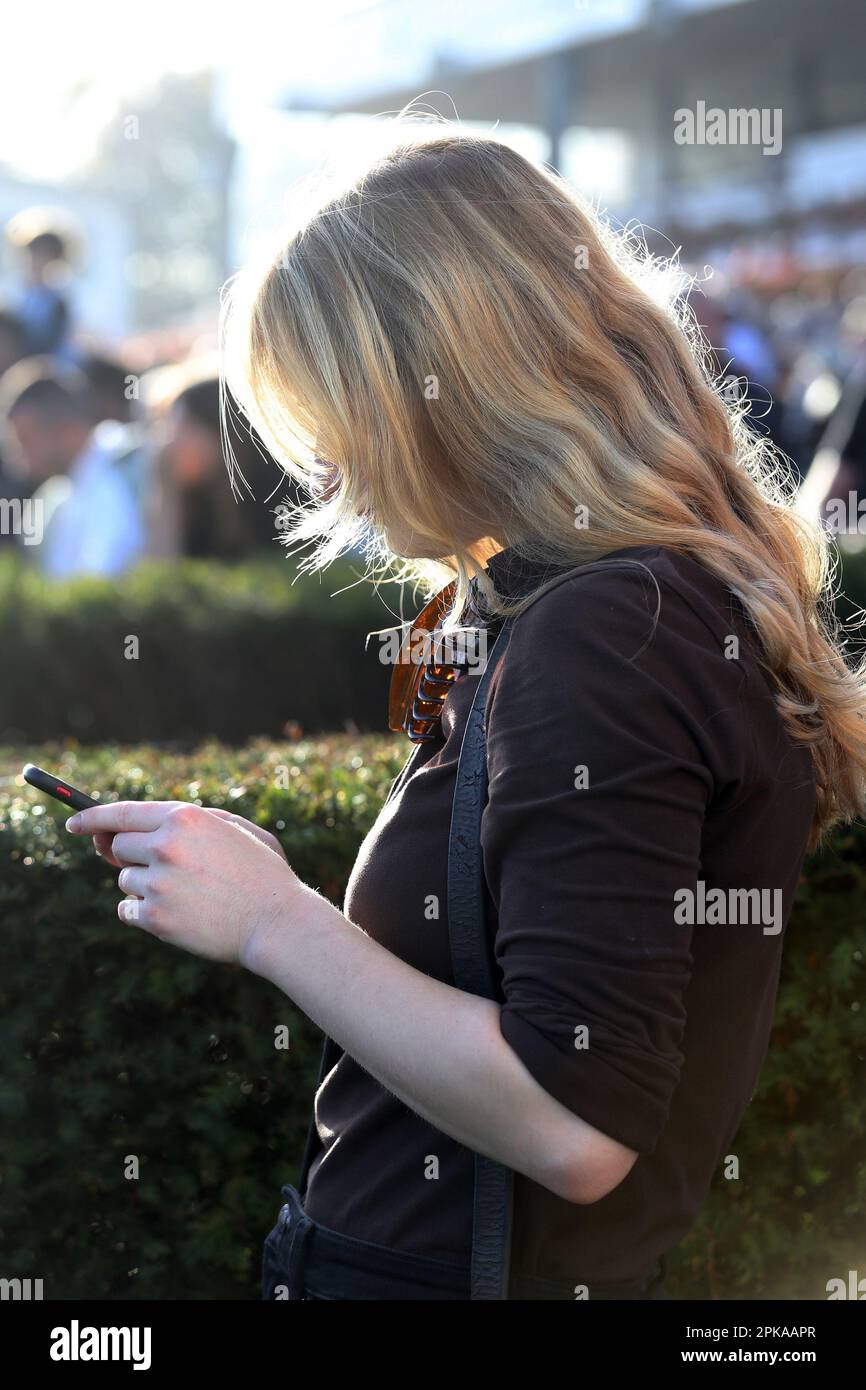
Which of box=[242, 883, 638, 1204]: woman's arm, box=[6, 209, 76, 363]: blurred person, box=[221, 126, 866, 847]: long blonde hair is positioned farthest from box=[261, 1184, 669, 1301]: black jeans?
box=[6, 209, 76, 363]: blurred person

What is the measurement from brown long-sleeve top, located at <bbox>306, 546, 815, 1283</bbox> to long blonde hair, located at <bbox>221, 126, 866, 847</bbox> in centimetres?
6

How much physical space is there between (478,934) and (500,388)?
0.53 m

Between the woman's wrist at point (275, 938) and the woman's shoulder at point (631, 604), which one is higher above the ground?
the woman's shoulder at point (631, 604)

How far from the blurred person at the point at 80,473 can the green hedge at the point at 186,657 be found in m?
0.47

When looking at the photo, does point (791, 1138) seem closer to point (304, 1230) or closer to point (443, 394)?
point (304, 1230)

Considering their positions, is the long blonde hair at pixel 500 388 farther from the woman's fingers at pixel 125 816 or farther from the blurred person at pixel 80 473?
the blurred person at pixel 80 473

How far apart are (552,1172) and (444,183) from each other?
969 millimetres

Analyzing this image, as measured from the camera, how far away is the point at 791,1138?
2.66 meters

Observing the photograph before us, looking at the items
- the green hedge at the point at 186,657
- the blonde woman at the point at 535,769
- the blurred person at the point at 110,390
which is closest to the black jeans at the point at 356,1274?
the blonde woman at the point at 535,769

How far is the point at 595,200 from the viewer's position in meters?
1.86

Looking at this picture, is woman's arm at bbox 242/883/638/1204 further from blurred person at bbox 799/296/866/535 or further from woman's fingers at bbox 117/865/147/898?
blurred person at bbox 799/296/866/535

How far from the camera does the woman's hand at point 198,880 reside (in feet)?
4.63

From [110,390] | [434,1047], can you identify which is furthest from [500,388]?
[110,390]

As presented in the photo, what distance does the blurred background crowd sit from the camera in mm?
6438
